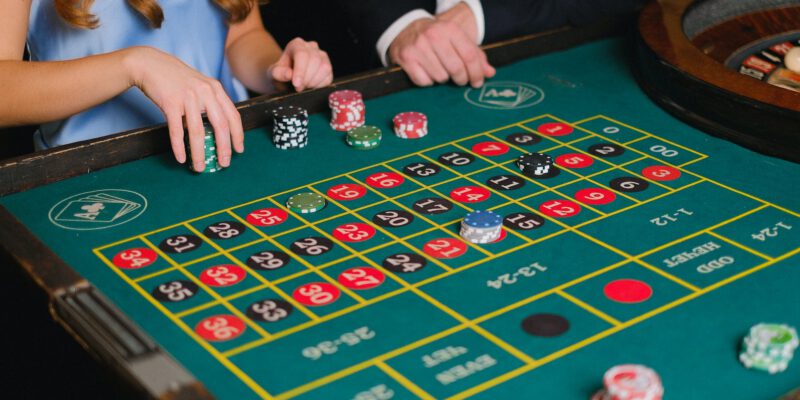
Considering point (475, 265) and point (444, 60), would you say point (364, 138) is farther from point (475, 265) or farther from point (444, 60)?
point (475, 265)

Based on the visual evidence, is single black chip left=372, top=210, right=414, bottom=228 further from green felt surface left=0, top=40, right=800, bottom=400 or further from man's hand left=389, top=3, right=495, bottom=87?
man's hand left=389, top=3, right=495, bottom=87

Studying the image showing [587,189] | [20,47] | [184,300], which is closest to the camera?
[184,300]

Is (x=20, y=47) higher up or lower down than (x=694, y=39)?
higher up

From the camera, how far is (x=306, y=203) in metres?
1.73

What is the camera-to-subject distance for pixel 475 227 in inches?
62.2

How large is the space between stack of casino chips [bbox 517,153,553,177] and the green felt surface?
25mm

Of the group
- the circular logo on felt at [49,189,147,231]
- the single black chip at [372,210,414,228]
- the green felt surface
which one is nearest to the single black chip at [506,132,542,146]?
the green felt surface

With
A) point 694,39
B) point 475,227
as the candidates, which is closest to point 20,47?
point 475,227

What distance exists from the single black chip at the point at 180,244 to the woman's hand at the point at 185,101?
0.27 metres

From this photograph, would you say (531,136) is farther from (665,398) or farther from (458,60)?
(665,398)

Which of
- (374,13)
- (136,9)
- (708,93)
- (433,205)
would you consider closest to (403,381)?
(433,205)

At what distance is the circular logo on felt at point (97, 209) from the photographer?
5.56 ft

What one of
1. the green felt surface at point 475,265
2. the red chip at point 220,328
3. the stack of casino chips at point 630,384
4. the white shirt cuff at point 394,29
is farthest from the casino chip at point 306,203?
the white shirt cuff at point 394,29

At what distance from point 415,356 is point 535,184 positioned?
2.23ft
